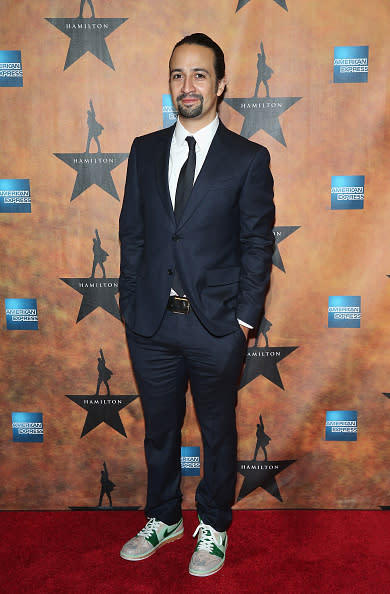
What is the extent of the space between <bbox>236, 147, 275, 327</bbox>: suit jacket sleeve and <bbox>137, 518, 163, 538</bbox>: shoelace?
101 cm

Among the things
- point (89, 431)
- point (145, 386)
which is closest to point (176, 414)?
point (145, 386)

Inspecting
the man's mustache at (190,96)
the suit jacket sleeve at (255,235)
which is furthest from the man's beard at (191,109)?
the suit jacket sleeve at (255,235)

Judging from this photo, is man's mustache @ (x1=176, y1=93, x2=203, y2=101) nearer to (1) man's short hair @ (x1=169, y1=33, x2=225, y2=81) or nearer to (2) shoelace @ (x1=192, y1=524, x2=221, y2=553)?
(1) man's short hair @ (x1=169, y1=33, x2=225, y2=81)

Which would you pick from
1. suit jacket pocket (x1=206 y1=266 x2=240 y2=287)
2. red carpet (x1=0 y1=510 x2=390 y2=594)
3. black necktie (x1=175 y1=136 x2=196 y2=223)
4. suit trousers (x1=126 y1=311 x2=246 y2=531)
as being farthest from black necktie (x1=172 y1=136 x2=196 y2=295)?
red carpet (x1=0 y1=510 x2=390 y2=594)

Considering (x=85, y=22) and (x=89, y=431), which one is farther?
(x=89, y=431)

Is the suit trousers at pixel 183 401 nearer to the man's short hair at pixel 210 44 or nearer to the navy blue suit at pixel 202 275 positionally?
the navy blue suit at pixel 202 275

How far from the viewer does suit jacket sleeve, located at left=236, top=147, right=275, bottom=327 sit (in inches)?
77.0

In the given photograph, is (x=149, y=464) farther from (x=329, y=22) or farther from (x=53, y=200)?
(x=329, y=22)

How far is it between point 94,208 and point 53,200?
0.64ft

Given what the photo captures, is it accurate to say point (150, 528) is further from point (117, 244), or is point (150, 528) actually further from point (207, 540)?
point (117, 244)

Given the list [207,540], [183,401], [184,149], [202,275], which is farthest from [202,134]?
[207,540]

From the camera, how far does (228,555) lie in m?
2.20

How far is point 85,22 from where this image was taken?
2.28 metres

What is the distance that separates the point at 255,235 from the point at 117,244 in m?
0.75
